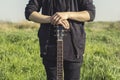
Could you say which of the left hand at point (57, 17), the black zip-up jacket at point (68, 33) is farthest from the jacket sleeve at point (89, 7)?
the left hand at point (57, 17)

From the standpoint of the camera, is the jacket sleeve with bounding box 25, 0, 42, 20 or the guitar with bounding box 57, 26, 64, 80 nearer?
the guitar with bounding box 57, 26, 64, 80

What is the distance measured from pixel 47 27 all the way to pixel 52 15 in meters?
0.12

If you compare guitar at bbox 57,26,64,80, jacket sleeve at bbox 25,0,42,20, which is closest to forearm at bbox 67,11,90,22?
guitar at bbox 57,26,64,80

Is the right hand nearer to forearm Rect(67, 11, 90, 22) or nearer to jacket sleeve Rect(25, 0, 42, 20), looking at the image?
forearm Rect(67, 11, 90, 22)

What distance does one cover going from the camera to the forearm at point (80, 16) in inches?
152

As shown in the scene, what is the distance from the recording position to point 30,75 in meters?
7.70

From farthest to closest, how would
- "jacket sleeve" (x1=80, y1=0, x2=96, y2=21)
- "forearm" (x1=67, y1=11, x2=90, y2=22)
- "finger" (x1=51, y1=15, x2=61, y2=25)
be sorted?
"jacket sleeve" (x1=80, y1=0, x2=96, y2=21), "forearm" (x1=67, y1=11, x2=90, y2=22), "finger" (x1=51, y1=15, x2=61, y2=25)

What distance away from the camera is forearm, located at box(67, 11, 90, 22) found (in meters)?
3.87

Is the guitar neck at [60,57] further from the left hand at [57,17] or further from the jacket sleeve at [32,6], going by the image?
the jacket sleeve at [32,6]

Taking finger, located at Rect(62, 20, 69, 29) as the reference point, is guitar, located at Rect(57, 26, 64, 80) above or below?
below

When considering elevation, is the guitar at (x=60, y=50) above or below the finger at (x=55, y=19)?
below

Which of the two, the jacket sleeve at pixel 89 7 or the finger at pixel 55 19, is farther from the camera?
the jacket sleeve at pixel 89 7

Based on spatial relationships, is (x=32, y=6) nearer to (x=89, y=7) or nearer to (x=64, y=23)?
(x=64, y=23)

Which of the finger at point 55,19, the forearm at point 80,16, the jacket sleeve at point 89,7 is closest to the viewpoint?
the finger at point 55,19
